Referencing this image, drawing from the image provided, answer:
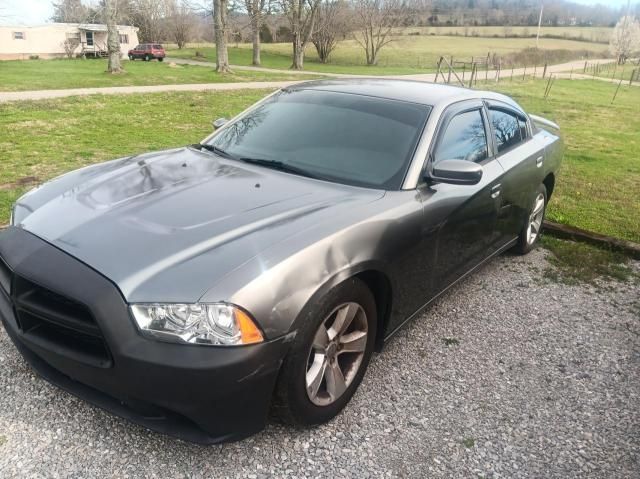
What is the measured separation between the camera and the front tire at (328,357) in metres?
2.31

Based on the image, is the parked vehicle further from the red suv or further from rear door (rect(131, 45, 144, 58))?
rear door (rect(131, 45, 144, 58))

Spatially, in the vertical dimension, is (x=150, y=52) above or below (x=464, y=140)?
below

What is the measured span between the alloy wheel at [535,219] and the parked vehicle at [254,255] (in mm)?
1220

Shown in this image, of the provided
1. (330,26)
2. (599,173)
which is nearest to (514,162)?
(599,173)

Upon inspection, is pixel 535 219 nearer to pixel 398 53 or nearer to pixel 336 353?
pixel 336 353

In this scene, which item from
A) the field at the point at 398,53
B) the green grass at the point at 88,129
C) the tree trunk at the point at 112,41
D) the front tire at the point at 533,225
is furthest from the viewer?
the field at the point at 398,53

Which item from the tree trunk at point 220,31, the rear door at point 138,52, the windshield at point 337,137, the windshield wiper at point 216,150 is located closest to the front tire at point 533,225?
the windshield at point 337,137

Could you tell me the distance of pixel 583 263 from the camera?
4961 mm

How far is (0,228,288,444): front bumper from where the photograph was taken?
80.8 inches

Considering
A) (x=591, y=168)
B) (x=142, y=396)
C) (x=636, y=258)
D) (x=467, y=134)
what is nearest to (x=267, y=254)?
(x=142, y=396)

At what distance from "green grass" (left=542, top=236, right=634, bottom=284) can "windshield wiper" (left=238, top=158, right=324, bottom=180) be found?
266 centimetres

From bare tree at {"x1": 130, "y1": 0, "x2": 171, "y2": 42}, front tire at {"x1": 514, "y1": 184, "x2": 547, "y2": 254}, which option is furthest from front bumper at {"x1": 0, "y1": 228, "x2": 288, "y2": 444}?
bare tree at {"x1": 130, "y1": 0, "x2": 171, "y2": 42}

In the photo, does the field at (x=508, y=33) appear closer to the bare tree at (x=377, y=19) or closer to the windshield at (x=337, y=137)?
the bare tree at (x=377, y=19)

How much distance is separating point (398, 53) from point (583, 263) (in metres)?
61.9
